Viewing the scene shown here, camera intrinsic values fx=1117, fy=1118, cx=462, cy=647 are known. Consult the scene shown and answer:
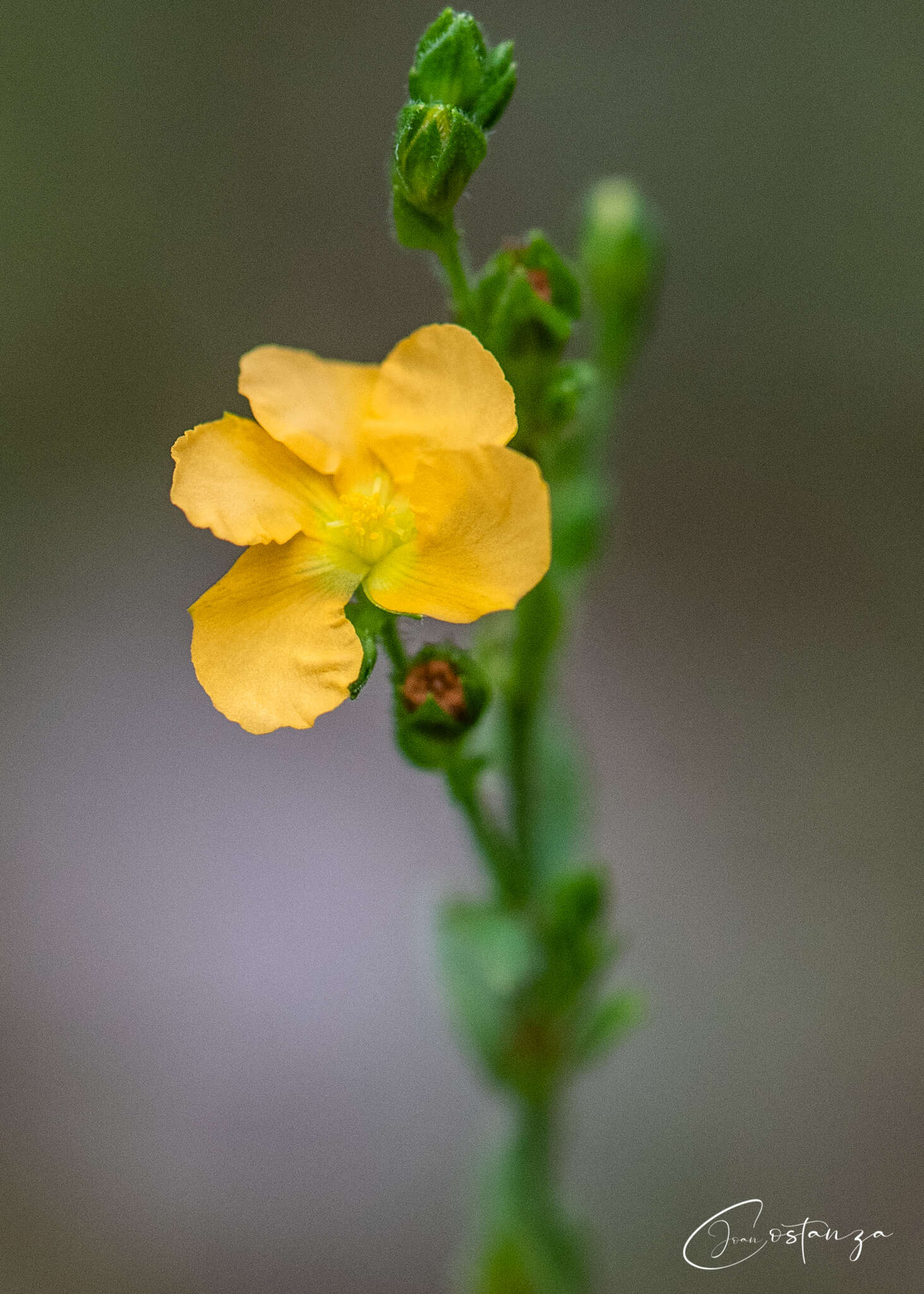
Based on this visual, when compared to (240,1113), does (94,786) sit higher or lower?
higher

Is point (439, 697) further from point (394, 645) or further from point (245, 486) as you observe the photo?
point (245, 486)

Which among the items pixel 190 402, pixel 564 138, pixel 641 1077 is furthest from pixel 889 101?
pixel 641 1077

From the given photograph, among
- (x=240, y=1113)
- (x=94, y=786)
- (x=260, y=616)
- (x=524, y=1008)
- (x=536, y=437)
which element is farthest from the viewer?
(x=94, y=786)

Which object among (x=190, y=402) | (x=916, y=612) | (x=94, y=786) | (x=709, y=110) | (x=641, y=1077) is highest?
(x=709, y=110)

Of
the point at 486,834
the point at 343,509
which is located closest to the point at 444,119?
the point at 343,509

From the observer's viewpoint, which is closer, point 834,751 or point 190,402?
point 834,751

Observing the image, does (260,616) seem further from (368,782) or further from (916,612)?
(916,612)

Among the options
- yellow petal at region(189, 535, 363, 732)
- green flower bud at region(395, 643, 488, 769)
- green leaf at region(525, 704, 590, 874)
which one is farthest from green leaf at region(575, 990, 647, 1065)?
yellow petal at region(189, 535, 363, 732)
